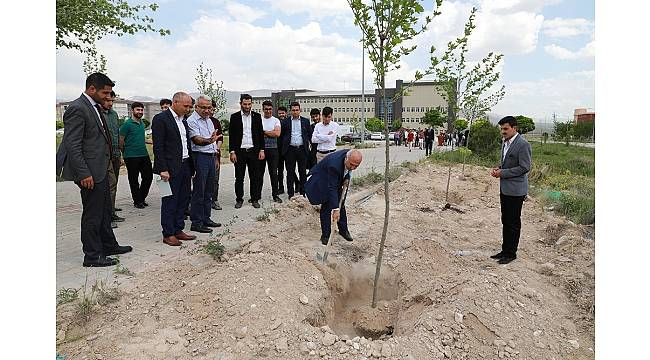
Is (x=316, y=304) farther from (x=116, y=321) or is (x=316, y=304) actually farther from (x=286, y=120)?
(x=286, y=120)

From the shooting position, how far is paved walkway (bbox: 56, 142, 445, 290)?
423 cm

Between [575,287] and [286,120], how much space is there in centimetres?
522

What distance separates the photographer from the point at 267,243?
16.3 ft

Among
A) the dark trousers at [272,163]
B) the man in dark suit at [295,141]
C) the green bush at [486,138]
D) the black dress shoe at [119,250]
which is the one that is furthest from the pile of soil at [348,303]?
the green bush at [486,138]

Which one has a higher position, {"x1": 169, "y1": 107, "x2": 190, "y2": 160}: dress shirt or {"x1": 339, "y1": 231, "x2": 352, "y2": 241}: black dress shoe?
{"x1": 169, "y1": 107, "x2": 190, "y2": 160}: dress shirt

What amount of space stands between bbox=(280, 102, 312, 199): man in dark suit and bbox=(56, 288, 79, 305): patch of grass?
175 inches

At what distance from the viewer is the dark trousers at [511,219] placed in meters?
4.86

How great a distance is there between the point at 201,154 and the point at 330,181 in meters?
1.98

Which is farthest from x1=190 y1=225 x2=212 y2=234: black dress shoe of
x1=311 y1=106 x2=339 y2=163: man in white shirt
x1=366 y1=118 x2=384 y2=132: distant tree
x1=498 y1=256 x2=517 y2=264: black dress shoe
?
x1=366 y1=118 x2=384 y2=132: distant tree

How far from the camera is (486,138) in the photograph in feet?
53.6

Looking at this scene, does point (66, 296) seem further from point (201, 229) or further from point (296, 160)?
point (296, 160)

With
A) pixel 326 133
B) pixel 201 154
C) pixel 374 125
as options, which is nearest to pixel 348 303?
pixel 201 154

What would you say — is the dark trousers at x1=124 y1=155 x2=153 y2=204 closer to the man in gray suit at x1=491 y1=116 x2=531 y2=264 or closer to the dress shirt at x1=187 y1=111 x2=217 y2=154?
the dress shirt at x1=187 y1=111 x2=217 y2=154

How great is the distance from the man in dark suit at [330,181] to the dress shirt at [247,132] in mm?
1873
